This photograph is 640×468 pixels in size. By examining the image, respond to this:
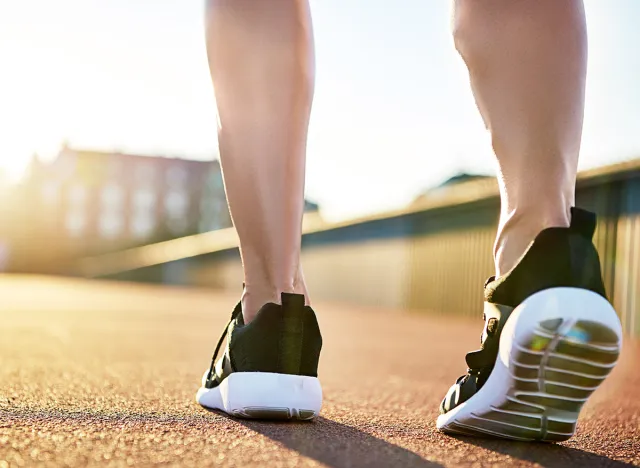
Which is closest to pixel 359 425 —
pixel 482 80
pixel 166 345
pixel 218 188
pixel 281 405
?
pixel 281 405

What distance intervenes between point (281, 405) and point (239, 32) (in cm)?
53

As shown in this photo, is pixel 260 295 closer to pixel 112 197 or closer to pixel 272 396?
pixel 272 396

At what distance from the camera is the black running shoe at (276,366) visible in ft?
3.52

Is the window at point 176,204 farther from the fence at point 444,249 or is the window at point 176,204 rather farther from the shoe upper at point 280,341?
the shoe upper at point 280,341

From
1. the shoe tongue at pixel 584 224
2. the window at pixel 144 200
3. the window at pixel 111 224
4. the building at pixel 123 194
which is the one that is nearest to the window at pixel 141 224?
the building at pixel 123 194

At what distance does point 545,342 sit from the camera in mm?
833

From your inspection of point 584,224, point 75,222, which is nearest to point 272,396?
point 584,224

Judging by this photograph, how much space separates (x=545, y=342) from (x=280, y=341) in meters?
0.40

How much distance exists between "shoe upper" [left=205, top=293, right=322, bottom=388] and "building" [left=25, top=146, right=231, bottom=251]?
3791 cm

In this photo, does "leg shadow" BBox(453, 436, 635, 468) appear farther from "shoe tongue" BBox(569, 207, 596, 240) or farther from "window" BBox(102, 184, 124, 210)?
"window" BBox(102, 184, 124, 210)

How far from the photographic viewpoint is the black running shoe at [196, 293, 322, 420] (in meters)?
1.07

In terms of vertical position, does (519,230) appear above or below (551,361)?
above

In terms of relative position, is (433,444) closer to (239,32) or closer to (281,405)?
(281,405)

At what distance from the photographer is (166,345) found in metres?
2.55
